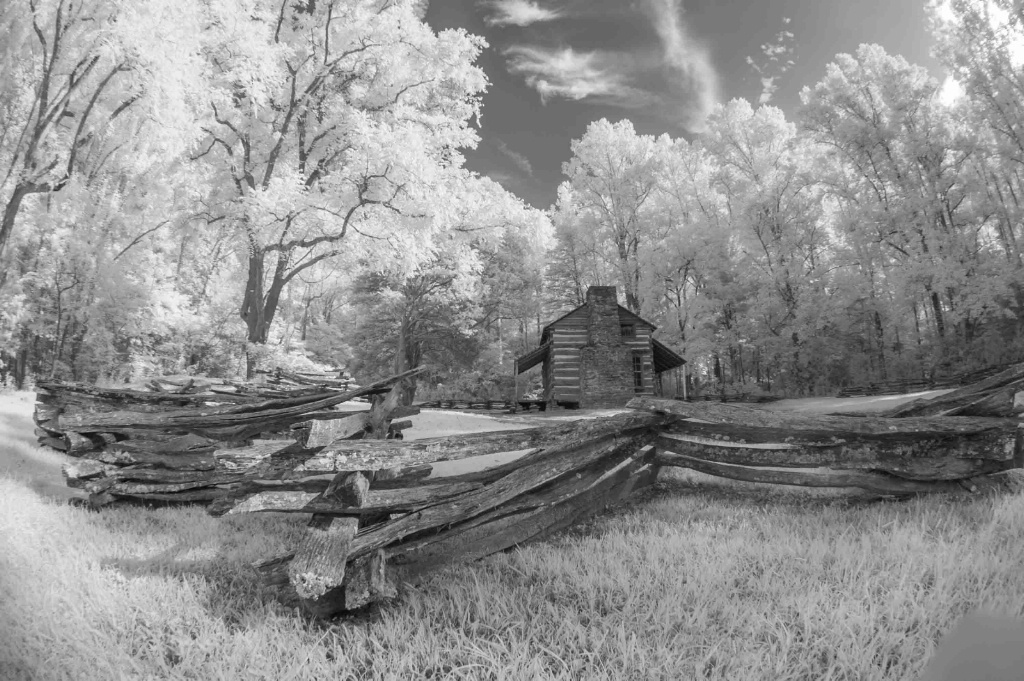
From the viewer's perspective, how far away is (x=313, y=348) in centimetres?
3228

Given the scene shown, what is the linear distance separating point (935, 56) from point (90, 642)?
31737 mm

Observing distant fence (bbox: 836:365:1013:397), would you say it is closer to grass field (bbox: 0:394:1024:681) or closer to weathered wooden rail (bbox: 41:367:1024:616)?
weathered wooden rail (bbox: 41:367:1024:616)

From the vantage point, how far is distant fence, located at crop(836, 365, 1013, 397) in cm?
1808

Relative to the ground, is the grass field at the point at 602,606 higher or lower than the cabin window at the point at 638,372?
lower

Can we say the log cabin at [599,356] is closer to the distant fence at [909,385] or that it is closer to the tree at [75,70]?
the distant fence at [909,385]

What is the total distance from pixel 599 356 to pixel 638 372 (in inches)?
131

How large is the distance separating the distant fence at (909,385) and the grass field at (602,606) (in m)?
20.6

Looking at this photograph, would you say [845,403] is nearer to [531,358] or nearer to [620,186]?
[531,358]

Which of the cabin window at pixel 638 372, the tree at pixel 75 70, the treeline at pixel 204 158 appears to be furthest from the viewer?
the cabin window at pixel 638 372

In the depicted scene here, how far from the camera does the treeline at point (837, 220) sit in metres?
19.4

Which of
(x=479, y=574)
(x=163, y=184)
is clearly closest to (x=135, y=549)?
(x=479, y=574)

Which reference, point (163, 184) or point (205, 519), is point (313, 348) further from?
point (205, 519)

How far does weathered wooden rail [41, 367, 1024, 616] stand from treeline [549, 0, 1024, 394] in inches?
831

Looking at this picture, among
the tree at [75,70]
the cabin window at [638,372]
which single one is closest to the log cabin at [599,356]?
the cabin window at [638,372]
